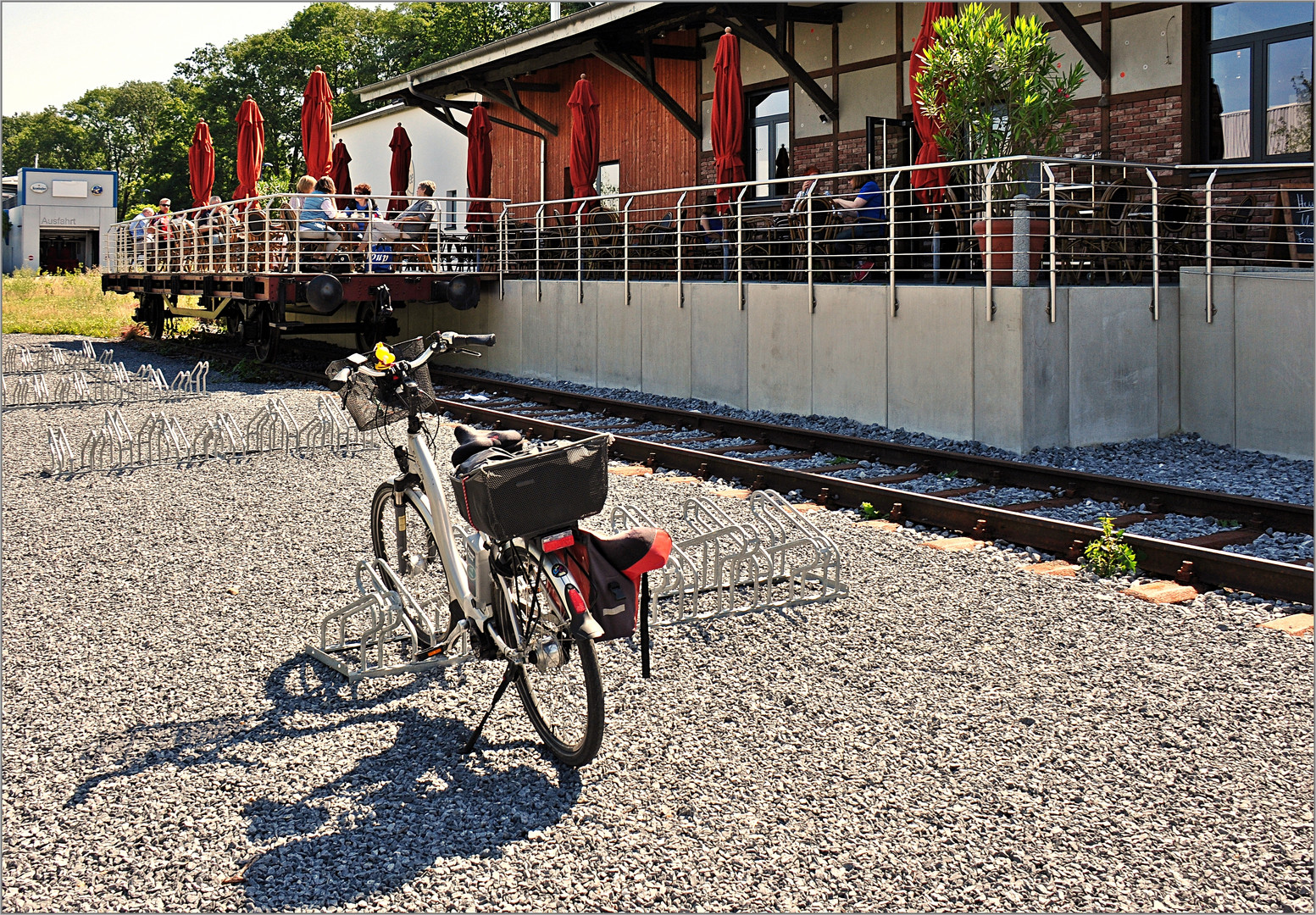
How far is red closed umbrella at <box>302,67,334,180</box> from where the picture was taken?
1981 centimetres

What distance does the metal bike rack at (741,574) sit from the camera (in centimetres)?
576

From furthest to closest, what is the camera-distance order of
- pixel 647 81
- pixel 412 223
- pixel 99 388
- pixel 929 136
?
pixel 647 81 → pixel 412 223 → pixel 99 388 → pixel 929 136

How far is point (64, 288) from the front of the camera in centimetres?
4047

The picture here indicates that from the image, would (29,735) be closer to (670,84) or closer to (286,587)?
(286,587)

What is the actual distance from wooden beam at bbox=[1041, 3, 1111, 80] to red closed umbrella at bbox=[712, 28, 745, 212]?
4.41 m

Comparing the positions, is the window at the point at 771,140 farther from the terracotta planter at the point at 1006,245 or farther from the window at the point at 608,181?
the terracotta planter at the point at 1006,245

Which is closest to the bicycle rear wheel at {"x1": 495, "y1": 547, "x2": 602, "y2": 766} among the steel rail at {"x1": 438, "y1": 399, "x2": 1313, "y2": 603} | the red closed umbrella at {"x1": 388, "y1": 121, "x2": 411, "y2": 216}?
the steel rail at {"x1": 438, "y1": 399, "x2": 1313, "y2": 603}

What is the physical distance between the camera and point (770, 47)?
17.4 m

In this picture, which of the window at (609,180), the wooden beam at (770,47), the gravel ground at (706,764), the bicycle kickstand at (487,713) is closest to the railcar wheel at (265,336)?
the window at (609,180)

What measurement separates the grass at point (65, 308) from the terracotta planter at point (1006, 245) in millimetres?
21709

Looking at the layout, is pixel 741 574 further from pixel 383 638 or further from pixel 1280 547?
pixel 1280 547

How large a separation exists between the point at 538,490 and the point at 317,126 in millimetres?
17869

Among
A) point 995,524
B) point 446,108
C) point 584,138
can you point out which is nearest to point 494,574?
point 995,524

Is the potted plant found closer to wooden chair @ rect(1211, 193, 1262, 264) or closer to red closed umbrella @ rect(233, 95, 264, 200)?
wooden chair @ rect(1211, 193, 1262, 264)
